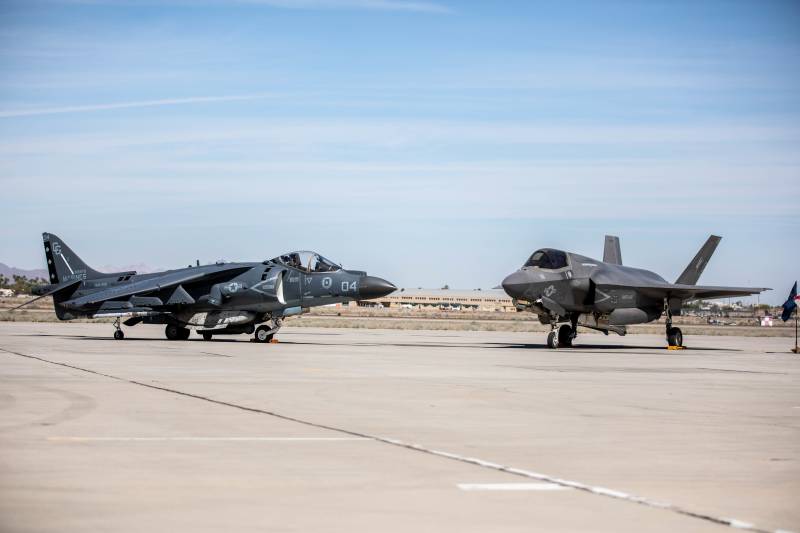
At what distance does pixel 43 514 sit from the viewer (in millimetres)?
6434

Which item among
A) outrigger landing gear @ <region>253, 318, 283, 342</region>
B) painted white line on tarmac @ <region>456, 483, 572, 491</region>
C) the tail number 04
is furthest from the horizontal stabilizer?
painted white line on tarmac @ <region>456, 483, 572, 491</region>

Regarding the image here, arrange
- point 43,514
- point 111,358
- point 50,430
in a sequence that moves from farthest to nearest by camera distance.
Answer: point 111,358 → point 50,430 → point 43,514

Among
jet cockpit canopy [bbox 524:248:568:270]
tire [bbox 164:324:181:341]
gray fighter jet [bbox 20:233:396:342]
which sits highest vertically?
jet cockpit canopy [bbox 524:248:568:270]

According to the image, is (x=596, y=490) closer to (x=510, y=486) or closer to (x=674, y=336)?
(x=510, y=486)

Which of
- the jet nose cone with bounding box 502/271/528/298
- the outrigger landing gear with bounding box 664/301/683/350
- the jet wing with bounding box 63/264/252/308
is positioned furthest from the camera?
the outrigger landing gear with bounding box 664/301/683/350

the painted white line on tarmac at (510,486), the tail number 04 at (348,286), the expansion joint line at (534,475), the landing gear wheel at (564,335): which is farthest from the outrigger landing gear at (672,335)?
the painted white line on tarmac at (510,486)

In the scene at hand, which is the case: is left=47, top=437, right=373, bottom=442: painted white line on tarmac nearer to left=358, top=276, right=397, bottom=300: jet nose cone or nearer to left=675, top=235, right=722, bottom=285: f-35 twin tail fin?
left=358, top=276, right=397, bottom=300: jet nose cone

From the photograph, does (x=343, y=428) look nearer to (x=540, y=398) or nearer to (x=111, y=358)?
(x=540, y=398)

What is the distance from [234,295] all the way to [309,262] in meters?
2.88

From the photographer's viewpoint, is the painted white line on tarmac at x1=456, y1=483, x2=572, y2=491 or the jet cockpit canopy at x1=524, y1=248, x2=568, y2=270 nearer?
the painted white line on tarmac at x1=456, y1=483, x2=572, y2=491

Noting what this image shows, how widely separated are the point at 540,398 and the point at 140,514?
30.2ft

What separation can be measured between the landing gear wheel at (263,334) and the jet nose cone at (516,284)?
797 centimetres

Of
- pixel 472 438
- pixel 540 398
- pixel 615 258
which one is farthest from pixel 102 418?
pixel 615 258

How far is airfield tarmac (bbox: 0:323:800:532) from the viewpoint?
6.64 metres
